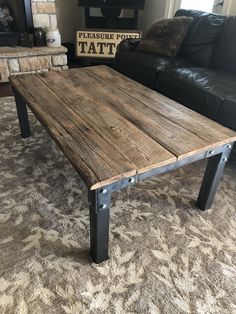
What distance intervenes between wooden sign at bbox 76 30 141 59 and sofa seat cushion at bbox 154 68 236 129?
4.42ft

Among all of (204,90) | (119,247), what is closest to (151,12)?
(204,90)

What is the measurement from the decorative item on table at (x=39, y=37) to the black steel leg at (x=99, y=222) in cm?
256

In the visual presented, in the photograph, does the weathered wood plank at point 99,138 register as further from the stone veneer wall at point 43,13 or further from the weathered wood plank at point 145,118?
the stone veneer wall at point 43,13

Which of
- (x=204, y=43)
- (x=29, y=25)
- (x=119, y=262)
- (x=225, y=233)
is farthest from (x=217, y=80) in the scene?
(x=29, y=25)

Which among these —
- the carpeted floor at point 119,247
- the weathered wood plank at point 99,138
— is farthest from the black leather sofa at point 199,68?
the weathered wood plank at point 99,138

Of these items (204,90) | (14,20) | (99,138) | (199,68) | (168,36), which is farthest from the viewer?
(14,20)

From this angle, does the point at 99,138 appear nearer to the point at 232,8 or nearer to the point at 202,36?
the point at 202,36

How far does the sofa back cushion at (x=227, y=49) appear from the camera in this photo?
2.22 m

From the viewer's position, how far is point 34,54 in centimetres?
286

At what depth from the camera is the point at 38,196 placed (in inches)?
60.2

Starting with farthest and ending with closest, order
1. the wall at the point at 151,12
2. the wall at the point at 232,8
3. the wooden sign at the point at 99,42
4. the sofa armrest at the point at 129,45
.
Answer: the wall at the point at 151,12 → the wooden sign at the point at 99,42 → the sofa armrest at the point at 129,45 → the wall at the point at 232,8

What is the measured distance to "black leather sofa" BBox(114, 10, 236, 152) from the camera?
180 centimetres

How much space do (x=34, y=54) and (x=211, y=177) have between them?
2341 mm

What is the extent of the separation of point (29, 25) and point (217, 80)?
2150mm
